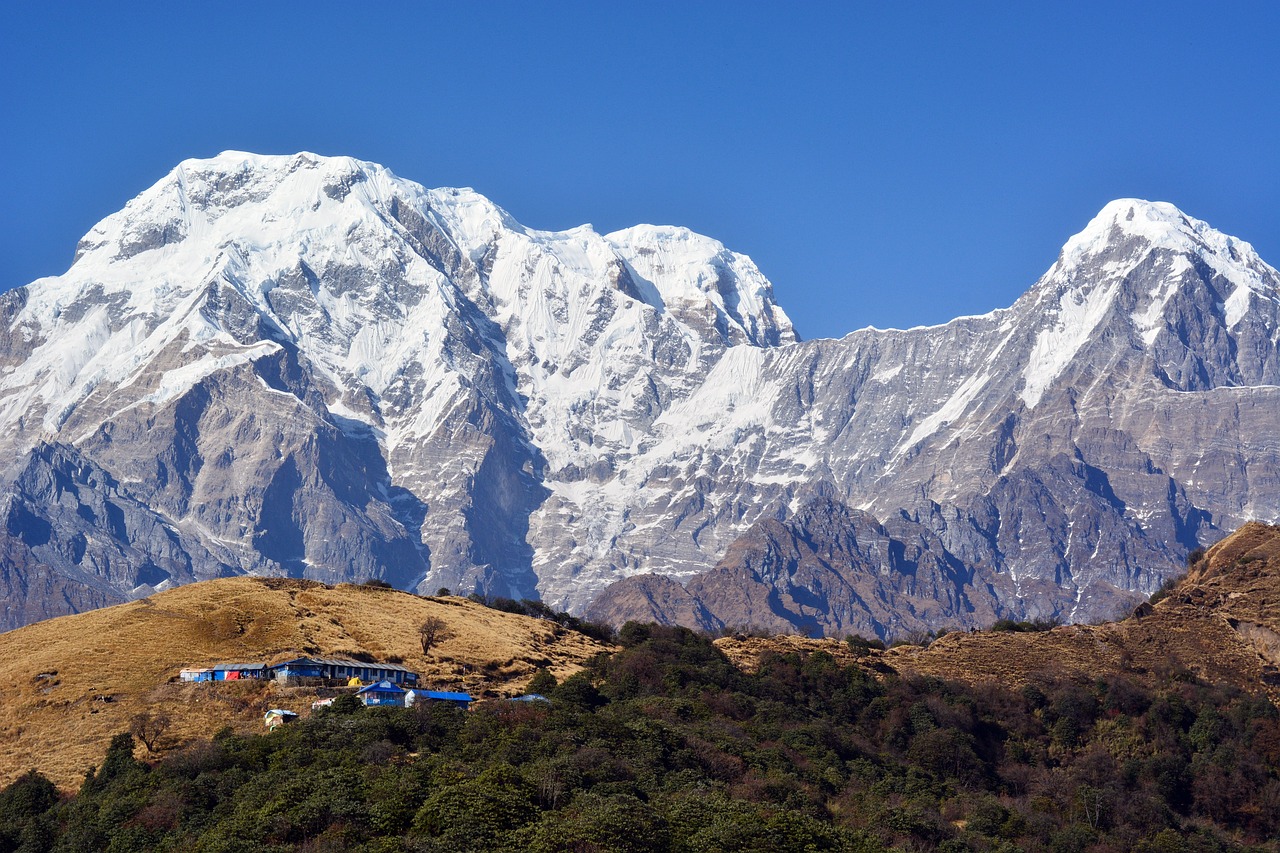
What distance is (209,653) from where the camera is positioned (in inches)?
4550

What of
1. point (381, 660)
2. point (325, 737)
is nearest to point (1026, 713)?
point (381, 660)

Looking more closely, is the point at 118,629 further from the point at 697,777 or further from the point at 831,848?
the point at 831,848

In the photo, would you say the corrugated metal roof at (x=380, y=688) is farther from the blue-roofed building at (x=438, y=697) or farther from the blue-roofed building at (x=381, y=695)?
the blue-roofed building at (x=438, y=697)

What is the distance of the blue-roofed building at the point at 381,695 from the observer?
4240 inches

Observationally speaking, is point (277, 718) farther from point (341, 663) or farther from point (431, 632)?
point (431, 632)

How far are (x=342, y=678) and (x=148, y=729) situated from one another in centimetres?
1652

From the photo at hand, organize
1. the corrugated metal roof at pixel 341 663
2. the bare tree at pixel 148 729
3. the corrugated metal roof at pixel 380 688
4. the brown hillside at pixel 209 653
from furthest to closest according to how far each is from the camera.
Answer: the corrugated metal roof at pixel 341 663, the corrugated metal roof at pixel 380 688, the brown hillside at pixel 209 653, the bare tree at pixel 148 729

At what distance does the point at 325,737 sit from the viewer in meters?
97.9

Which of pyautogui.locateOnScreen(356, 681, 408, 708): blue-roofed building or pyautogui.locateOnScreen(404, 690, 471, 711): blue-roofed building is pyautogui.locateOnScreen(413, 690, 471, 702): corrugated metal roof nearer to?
pyautogui.locateOnScreen(404, 690, 471, 711): blue-roofed building

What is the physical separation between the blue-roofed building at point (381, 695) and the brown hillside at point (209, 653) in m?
3.57

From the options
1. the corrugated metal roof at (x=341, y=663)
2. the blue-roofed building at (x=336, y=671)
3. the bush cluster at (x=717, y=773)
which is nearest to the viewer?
the bush cluster at (x=717, y=773)

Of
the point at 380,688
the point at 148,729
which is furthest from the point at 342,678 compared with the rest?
the point at 148,729

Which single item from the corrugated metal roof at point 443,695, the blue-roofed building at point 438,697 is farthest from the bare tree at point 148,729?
the corrugated metal roof at point 443,695

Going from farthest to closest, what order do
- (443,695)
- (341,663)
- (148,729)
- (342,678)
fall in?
(341,663), (342,678), (443,695), (148,729)
